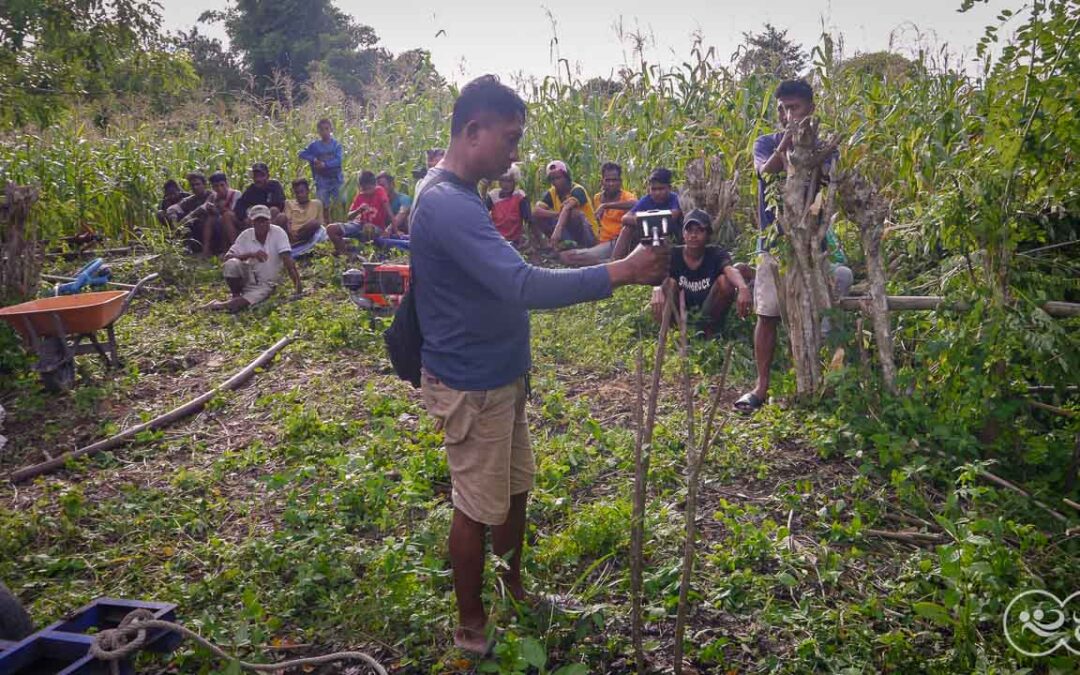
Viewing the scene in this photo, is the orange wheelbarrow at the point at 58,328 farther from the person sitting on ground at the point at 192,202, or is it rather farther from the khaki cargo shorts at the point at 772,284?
the khaki cargo shorts at the point at 772,284

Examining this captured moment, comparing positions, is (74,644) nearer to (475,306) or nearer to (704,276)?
(475,306)

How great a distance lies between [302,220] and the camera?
440 inches

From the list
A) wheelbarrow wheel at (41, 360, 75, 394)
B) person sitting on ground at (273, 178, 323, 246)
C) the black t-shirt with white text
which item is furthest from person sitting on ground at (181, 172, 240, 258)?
the black t-shirt with white text

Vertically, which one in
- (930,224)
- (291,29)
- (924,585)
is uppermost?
(291,29)

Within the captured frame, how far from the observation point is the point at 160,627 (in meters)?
2.62

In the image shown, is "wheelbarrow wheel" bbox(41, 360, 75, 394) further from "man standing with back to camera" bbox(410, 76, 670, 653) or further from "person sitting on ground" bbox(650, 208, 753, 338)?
"man standing with back to camera" bbox(410, 76, 670, 653)

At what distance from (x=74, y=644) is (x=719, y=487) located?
2.97 metres

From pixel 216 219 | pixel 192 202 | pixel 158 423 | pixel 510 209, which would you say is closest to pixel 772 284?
pixel 158 423

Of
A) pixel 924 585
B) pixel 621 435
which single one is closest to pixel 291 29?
pixel 621 435

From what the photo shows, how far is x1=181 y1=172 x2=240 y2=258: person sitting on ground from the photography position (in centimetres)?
1108

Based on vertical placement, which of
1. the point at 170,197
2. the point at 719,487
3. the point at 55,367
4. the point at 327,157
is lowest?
the point at 719,487

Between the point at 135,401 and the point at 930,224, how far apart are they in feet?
18.7

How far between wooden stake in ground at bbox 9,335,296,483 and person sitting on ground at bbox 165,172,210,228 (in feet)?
15.8

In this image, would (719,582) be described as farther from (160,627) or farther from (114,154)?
(114,154)
